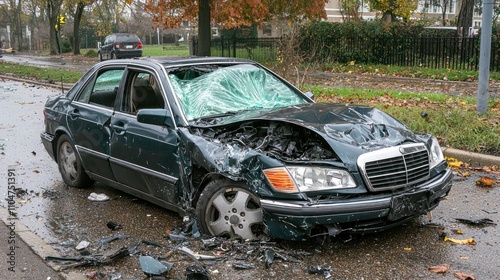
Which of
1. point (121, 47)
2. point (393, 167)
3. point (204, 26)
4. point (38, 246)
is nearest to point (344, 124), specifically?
point (393, 167)

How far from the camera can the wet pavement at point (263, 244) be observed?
4.37m

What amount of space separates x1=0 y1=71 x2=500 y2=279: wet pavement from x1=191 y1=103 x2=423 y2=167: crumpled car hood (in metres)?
0.78

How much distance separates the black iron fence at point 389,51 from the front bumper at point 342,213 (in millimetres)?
14185

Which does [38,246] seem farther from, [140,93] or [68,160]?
[68,160]

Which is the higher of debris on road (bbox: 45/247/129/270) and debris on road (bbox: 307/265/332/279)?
debris on road (bbox: 307/265/332/279)

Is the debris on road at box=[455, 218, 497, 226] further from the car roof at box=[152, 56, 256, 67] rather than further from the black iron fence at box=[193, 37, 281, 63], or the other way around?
Result: the black iron fence at box=[193, 37, 281, 63]

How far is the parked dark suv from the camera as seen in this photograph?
124 feet

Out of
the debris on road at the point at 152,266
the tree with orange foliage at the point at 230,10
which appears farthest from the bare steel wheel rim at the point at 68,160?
the tree with orange foliage at the point at 230,10

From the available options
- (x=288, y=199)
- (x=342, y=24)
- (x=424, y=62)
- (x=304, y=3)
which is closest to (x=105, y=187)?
(x=288, y=199)

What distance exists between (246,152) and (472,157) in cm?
399

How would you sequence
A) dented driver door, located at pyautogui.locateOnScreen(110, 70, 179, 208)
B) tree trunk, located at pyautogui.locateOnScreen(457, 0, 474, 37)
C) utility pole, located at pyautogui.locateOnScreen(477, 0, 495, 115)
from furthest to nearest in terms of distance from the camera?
tree trunk, located at pyautogui.locateOnScreen(457, 0, 474, 37)
utility pole, located at pyautogui.locateOnScreen(477, 0, 495, 115)
dented driver door, located at pyautogui.locateOnScreen(110, 70, 179, 208)

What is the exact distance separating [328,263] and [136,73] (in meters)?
2.93

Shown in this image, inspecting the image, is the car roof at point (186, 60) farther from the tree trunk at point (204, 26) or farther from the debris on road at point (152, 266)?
the tree trunk at point (204, 26)

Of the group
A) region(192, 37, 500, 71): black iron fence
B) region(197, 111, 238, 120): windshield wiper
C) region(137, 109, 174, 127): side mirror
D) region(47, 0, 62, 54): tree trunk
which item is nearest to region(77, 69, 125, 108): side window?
region(137, 109, 174, 127): side mirror
